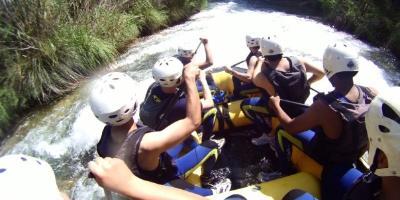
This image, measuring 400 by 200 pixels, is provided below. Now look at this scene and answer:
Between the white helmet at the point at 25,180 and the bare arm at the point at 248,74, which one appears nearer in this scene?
the white helmet at the point at 25,180

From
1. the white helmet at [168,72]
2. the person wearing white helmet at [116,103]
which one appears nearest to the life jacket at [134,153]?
the person wearing white helmet at [116,103]

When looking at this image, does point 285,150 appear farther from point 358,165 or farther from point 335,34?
point 335,34

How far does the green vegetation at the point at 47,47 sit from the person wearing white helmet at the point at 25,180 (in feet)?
16.2

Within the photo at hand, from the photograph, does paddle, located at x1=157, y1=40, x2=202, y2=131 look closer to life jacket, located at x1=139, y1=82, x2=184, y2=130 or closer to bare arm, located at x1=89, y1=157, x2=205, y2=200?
life jacket, located at x1=139, y1=82, x2=184, y2=130

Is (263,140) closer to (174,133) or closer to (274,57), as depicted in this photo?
(274,57)

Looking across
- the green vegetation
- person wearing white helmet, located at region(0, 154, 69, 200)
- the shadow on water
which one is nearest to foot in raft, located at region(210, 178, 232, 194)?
the shadow on water

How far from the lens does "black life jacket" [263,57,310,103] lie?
3902 millimetres

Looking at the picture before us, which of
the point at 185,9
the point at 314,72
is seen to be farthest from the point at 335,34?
the point at 314,72

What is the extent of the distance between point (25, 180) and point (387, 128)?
1579 millimetres

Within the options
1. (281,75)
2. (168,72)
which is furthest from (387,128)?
(281,75)

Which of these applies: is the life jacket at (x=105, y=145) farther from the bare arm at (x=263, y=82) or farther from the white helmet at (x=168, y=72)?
the bare arm at (x=263, y=82)

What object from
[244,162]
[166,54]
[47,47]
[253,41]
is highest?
[253,41]

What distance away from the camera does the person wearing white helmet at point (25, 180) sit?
1213mm

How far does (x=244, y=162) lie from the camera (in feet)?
14.5
